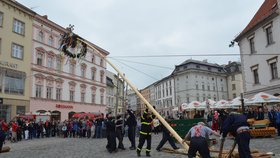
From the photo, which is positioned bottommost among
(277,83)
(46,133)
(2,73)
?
(46,133)

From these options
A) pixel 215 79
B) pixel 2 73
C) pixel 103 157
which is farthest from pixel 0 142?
pixel 215 79

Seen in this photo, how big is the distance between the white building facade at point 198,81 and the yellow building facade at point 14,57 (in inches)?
1876

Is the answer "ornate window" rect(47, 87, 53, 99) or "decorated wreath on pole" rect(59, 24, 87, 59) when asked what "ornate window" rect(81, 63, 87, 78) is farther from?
"decorated wreath on pole" rect(59, 24, 87, 59)

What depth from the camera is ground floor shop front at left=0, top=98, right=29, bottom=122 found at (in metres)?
29.4

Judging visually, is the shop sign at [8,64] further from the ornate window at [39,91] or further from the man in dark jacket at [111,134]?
the man in dark jacket at [111,134]

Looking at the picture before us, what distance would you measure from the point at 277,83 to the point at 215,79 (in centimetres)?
5445

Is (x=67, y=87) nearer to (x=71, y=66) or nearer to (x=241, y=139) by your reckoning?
(x=71, y=66)

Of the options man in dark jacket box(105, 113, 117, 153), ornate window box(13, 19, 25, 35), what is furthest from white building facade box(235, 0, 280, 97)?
ornate window box(13, 19, 25, 35)

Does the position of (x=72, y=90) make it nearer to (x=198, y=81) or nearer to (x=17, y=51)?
(x=17, y=51)

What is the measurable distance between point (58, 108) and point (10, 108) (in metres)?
8.95

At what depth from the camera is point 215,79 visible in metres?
80.2

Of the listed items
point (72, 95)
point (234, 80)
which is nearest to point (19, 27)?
point (72, 95)

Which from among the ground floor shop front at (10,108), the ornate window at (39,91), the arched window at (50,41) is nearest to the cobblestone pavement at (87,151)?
the ground floor shop front at (10,108)

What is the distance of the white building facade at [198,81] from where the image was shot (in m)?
75.4
